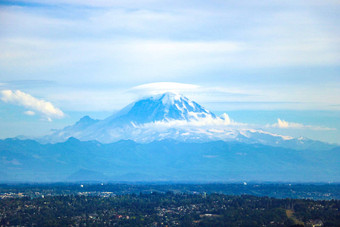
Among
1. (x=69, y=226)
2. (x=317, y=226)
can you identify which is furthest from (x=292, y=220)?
(x=69, y=226)

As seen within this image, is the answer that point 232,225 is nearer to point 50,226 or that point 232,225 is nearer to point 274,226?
point 274,226

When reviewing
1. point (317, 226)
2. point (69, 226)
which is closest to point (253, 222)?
point (317, 226)

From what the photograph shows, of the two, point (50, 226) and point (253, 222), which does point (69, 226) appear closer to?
point (50, 226)

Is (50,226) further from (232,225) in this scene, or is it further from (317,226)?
(317,226)

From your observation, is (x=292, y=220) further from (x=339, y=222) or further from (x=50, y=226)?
(x=50, y=226)

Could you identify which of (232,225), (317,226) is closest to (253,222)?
(232,225)

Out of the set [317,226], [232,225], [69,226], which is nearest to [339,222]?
[317,226]
